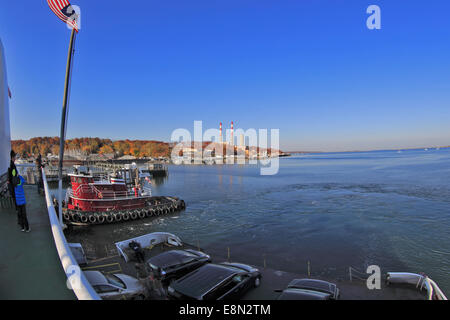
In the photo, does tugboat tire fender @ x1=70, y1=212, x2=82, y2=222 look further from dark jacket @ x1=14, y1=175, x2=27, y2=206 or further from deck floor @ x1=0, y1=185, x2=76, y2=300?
dark jacket @ x1=14, y1=175, x2=27, y2=206

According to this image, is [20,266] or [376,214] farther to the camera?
[376,214]

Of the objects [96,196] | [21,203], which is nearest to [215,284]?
[21,203]

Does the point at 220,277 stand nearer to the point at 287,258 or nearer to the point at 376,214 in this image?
the point at 287,258

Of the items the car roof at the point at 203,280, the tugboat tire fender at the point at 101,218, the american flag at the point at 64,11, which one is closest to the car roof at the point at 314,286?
the car roof at the point at 203,280

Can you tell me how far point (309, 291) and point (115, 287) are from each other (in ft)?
18.6

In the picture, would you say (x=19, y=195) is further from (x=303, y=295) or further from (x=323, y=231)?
(x=323, y=231)

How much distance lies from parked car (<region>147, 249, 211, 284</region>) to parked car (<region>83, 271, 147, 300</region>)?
142cm

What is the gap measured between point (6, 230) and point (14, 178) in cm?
182

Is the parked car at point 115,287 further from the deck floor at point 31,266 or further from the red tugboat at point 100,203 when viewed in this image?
the red tugboat at point 100,203

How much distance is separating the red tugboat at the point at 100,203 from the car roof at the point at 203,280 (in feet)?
56.4

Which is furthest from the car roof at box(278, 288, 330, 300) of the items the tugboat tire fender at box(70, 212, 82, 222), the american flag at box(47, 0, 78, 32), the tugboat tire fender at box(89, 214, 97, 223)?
the tugboat tire fender at box(70, 212, 82, 222)

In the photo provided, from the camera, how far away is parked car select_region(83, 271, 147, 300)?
6.58 meters

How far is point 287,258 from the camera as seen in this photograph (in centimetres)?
1445
